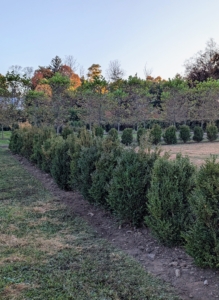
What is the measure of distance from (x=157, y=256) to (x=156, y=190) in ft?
2.20

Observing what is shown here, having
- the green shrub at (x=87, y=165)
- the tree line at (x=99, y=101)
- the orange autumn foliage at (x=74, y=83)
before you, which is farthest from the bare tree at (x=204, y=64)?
the green shrub at (x=87, y=165)

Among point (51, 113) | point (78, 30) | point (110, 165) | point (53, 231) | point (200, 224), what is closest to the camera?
point (200, 224)

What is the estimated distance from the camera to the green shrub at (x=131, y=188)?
3.47 meters

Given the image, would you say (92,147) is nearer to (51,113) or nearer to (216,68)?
(51,113)

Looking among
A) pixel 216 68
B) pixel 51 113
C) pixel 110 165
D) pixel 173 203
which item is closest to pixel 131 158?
pixel 110 165

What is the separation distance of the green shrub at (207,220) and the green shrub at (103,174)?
1.73 meters

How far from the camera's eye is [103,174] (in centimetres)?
408

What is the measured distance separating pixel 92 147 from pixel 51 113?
13287 mm

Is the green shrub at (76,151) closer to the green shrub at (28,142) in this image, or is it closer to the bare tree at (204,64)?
the green shrub at (28,142)

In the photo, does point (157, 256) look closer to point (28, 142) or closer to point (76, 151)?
point (76, 151)

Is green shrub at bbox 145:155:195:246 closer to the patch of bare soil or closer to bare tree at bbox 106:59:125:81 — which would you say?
the patch of bare soil

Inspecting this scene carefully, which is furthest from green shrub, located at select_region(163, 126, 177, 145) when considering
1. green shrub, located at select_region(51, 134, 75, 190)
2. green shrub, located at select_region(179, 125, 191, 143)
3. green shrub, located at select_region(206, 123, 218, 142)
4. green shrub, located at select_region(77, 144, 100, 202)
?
green shrub, located at select_region(77, 144, 100, 202)

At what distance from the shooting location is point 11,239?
3225 mm

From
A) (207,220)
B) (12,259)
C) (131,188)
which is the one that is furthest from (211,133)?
(12,259)
